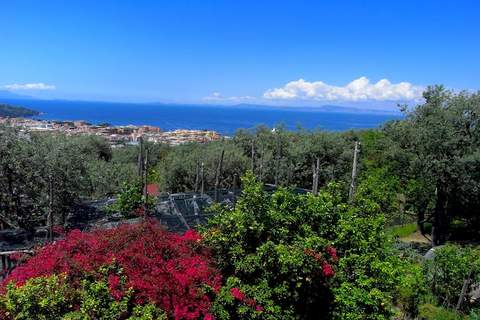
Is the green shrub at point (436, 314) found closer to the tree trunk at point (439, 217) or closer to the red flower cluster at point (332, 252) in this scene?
the red flower cluster at point (332, 252)

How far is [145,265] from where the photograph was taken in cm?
658

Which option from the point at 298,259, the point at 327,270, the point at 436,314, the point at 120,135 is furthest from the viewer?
the point at 120,135

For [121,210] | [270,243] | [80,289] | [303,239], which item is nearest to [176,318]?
[80,289]

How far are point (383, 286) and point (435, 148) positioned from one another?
8624 millimetres

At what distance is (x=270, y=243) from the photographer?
22.7 feet

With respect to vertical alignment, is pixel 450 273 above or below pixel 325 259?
below

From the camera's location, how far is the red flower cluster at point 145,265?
20.2 feet

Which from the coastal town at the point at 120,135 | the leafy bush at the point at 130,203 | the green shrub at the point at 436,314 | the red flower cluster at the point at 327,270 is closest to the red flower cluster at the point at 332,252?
the red flower cluster at the point at 327,270

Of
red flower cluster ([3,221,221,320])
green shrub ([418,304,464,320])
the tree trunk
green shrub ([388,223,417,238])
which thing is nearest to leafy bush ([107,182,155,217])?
red flower cluster ([3,221,221,320])

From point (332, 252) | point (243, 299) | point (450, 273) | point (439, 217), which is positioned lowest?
point (439, 217)

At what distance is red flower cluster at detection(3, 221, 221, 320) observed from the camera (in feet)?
20.2

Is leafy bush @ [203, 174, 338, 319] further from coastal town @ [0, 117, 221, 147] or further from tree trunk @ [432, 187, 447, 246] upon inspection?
coastal town @ [0, 117, 221, 147]

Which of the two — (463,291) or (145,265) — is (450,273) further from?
(145,265)

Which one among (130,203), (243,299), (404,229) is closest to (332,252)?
(243,299)
